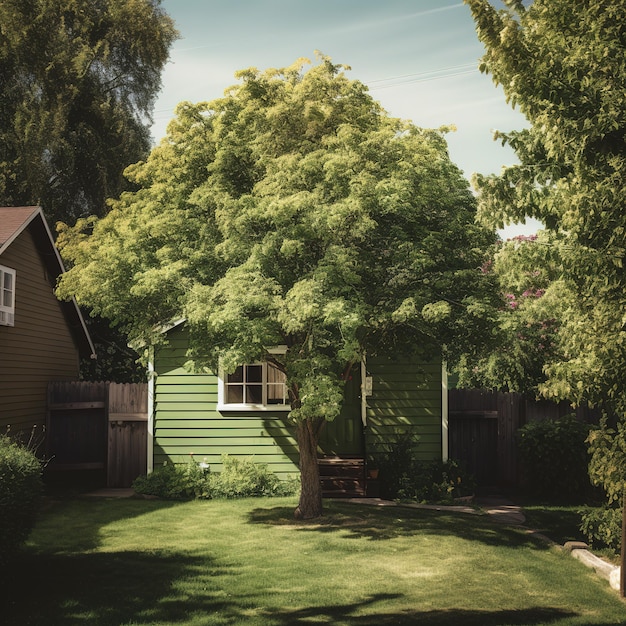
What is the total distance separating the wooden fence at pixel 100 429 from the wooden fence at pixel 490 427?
7.15 m

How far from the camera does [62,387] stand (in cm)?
1789

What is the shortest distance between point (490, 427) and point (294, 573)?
29.2ft

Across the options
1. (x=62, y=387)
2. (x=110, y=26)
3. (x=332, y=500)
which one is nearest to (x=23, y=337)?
(x=62, y=387)

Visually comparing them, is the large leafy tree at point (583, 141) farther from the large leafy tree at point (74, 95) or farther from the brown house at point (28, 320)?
the large leafy tree at point (74, 95)

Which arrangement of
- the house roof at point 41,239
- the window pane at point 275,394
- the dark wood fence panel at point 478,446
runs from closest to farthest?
the window pane at point 275,394, the house roof at point 41,239, the dark wood fence panel at point 478,446

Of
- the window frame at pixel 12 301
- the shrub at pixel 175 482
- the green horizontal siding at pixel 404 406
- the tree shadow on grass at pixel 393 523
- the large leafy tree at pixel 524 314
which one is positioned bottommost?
the tree shadow on grass at pixel 393 523

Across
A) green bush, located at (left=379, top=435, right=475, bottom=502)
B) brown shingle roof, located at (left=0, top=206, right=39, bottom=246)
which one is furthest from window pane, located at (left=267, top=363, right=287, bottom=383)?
brown shingle roof, located at (left=0, top=206, right=39, bottom=246)

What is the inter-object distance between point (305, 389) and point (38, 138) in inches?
828

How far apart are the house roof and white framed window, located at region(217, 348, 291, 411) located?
5681 mm

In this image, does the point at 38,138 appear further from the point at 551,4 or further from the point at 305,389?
the point at 551,4

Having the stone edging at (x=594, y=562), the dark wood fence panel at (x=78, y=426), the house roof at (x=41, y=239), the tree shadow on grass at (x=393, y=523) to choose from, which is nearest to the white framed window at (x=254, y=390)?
the tree shadow on grass at (x=393, y=523)

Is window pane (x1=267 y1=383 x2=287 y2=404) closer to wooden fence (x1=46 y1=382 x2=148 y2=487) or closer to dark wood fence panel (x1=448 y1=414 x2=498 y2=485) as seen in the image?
wooden fence (x1=46 y1=382 x2=148 y2=487)

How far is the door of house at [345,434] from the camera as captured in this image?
52.3 feet

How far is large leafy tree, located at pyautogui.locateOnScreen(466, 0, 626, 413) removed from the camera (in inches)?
293
